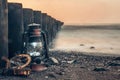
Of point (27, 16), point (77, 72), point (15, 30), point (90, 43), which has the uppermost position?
point (27, 16)

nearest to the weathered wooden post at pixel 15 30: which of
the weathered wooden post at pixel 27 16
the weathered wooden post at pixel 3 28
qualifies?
the weathered wooden post at pixel 3 28

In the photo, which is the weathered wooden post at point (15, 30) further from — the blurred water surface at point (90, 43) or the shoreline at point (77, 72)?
the blurred water surface at point (90, 43)

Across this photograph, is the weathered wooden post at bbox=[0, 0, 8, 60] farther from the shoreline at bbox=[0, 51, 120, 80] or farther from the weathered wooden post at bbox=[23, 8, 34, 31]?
the weathered wooden post at bbox=[23, 8, 34, 31]

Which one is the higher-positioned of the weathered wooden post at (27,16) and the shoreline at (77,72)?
the weathered wooden post at (27,16)

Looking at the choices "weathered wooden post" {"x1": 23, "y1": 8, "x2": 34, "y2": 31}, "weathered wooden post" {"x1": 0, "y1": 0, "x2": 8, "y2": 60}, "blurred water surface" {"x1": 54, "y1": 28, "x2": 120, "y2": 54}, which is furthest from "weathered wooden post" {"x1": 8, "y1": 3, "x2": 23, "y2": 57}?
"blurred water surface" {"x1": 54, "y1": 28, "x2": 120, "y2": 54}

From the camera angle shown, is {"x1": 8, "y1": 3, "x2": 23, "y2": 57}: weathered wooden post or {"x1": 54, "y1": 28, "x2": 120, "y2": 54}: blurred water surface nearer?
{"x1": 8, "y1": 3, "x2": 23, "y2": 57}: weathered wooden post

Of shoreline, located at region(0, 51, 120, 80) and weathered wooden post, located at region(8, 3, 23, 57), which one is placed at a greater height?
weathered wooden post, located at region(8, 3, 23, 57)

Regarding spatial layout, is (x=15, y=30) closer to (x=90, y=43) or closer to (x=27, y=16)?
(x=27, y=16)

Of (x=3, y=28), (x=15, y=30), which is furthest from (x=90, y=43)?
(x=3, y=28)

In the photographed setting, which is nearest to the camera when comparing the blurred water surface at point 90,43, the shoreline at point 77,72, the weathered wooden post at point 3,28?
the shoreline at point 77,72

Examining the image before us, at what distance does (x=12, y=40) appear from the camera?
11.2 metres

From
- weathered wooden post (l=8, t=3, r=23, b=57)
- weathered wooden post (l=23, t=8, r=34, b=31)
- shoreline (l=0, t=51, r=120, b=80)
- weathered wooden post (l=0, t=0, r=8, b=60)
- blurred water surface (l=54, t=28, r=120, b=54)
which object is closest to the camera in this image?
shoreline (l=0, t=51, r=120, b=80)

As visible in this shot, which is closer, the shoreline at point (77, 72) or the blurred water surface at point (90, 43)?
the shoreline at point (77, 72)

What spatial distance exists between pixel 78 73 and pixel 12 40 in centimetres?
241
